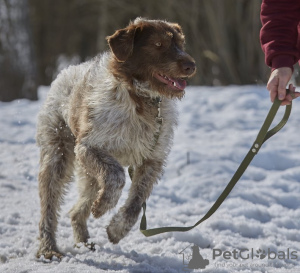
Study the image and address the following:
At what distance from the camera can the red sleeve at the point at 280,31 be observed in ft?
11.8

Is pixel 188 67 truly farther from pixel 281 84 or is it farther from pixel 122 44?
pixel 281 84

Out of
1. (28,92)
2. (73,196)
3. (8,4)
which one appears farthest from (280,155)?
(8,4)

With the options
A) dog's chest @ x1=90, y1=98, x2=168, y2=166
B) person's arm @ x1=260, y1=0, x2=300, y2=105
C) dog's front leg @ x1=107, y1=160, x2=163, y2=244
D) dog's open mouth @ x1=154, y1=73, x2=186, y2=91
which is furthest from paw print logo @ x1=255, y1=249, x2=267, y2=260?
person's arm @ x1=260, y1=0, x2=300, y2=105

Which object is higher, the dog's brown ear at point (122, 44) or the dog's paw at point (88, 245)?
the dog's brown ear at point (122, 44)

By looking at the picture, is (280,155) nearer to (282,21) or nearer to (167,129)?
(167,129)

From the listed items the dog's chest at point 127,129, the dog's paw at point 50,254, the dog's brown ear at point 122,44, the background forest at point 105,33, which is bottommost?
the dog's paw at point 50,254

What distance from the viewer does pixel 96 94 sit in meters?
4.62

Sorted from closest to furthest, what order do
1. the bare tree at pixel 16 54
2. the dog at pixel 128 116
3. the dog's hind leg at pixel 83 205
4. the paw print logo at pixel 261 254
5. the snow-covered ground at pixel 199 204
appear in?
1. the dog at pixel 128 116
2. the snow-covered ground at pixel 199 204
3. the paw print logo at pixel 261 254
4. the dog's hind leg at pixel 83 205
5. the bare tree at pixel 16 54

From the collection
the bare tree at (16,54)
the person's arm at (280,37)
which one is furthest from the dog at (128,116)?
the bare tree at (16,54)

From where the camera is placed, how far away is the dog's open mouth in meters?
4.43

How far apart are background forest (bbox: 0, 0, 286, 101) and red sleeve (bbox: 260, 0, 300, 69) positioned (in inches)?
358

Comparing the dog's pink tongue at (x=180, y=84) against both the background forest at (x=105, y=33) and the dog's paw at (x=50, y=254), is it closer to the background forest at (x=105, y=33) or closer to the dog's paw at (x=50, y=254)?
the dog's paw at (x=50, y=254)

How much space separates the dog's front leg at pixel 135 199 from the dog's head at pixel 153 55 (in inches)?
23.7

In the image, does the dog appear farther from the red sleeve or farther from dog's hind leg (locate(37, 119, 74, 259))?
the red sleeve
